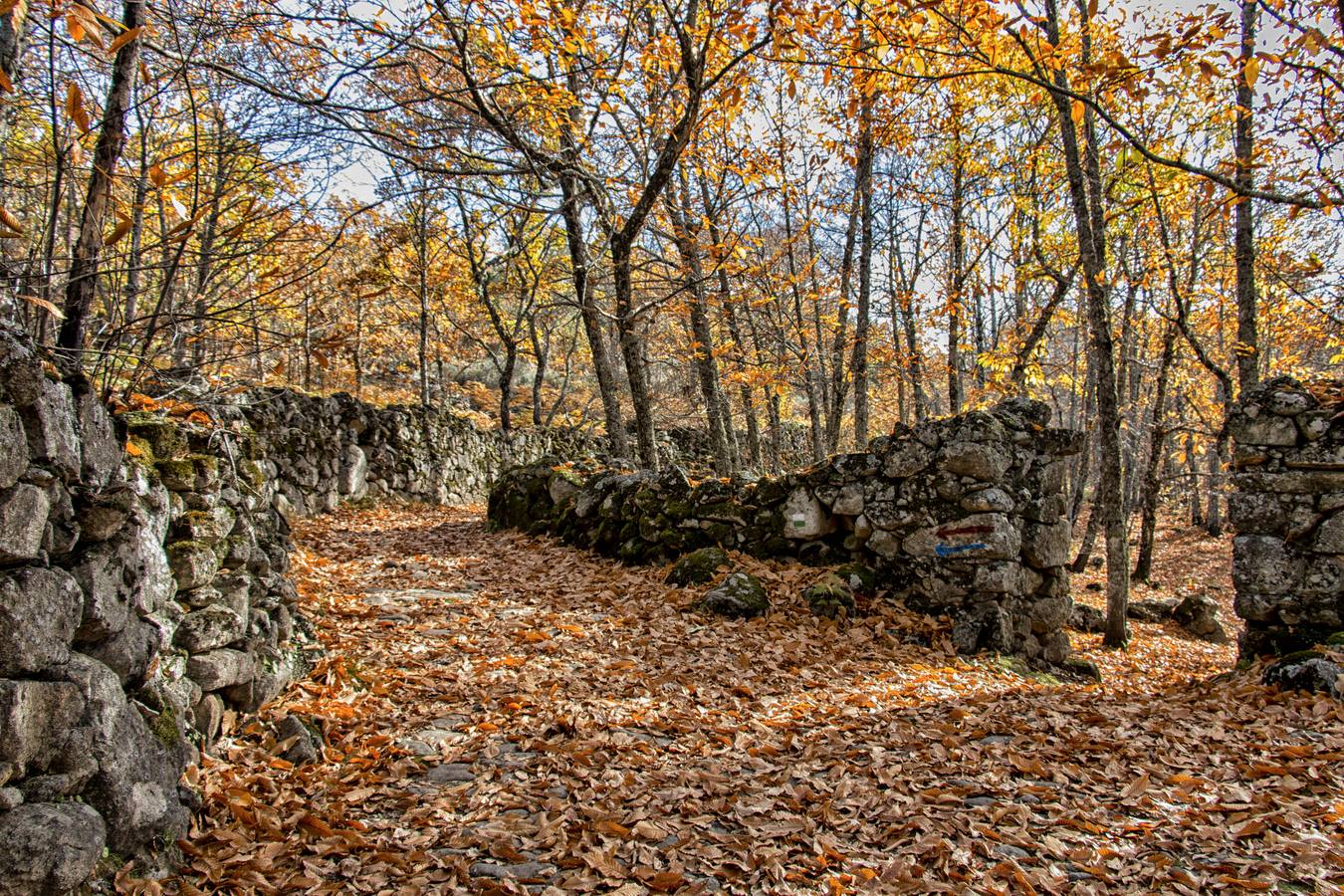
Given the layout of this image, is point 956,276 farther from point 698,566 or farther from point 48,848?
point 48,848

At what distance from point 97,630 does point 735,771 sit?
2.82 meters

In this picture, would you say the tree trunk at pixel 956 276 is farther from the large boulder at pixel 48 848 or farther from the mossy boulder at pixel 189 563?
the large boulder at pixel 48 848

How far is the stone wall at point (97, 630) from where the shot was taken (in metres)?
1.97

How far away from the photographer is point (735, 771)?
11.4 feet

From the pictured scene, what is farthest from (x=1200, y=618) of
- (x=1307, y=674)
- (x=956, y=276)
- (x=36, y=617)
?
(x=36, y=617)

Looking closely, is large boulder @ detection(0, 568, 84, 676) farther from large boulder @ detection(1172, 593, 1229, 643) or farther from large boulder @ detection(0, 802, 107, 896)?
large boulder @ detection(1172, 593, 1229, 643)

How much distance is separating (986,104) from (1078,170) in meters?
4.17

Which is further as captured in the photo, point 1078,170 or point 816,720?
point 1078,170

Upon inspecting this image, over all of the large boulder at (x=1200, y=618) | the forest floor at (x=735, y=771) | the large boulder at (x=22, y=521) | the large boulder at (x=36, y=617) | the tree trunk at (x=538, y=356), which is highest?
the tree trunk at (x=538, y=356)

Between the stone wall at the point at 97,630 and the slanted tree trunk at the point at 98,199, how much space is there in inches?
17.0

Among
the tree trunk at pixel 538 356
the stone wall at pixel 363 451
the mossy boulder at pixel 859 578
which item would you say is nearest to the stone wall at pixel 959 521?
the mossy boulder at pixel 859 578

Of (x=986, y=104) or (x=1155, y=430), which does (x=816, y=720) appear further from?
(x=986, y=104)

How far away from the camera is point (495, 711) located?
396cm

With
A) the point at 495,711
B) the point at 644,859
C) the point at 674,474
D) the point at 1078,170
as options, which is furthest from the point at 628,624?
the point at 1078,170
